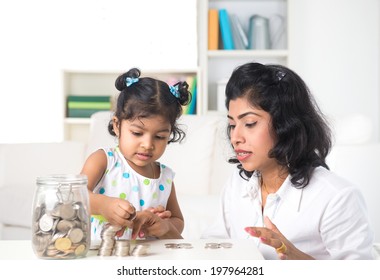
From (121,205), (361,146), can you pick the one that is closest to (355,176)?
(361,146)

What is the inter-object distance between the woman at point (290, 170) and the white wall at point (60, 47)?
3.26 metres

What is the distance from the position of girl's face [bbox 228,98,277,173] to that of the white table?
0.36 metres

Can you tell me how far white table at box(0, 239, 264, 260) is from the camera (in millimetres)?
965

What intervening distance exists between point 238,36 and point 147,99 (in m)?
3.30

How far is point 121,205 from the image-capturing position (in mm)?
1064

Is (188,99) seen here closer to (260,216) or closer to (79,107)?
(260,216)

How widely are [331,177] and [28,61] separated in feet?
12.4

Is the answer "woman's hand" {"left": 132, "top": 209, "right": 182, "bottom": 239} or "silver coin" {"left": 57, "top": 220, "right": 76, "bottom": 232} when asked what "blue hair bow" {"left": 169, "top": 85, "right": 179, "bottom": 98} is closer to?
"woman's hand" {"left": 132, "top": 209, "right": 182, "bottom": 239}

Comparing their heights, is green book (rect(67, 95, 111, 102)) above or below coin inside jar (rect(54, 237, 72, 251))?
below

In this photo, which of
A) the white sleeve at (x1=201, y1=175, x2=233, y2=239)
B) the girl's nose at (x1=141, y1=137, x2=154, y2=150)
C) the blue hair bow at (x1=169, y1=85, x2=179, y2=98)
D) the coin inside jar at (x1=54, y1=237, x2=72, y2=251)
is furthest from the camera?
the white sleeve at (x1=201, y1=175, x2=233, y2=239)

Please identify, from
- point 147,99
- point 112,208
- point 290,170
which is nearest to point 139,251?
point 112,208

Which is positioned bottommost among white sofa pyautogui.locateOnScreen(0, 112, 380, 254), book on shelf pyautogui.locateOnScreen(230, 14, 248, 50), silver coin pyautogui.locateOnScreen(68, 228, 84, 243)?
white sofa pyautogui.locateOnScreen(0, 112, 380, 254)

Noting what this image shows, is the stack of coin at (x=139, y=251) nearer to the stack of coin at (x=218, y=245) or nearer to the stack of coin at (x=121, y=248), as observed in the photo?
the stack of coin at (x=121, y=248)

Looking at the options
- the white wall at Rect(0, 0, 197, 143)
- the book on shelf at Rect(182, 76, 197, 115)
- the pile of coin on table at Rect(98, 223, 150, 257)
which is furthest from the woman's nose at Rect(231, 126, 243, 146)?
the white wall at Rect(0, 0, 197, 143)
